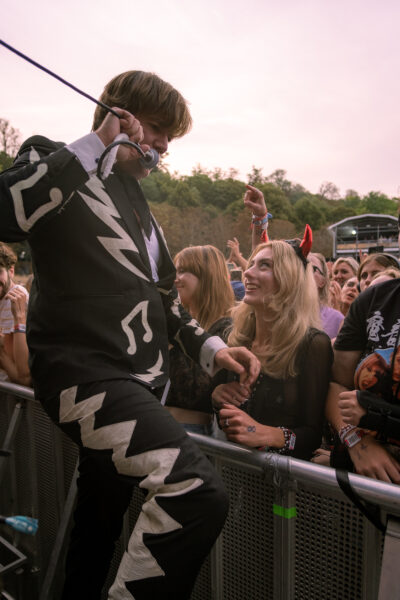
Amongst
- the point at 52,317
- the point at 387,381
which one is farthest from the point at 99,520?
the point at 387,381

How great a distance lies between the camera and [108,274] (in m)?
1.34

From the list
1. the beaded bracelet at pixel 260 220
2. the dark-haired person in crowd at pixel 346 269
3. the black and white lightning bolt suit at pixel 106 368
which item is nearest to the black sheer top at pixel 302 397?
the black and white lightning bolt suit at pixel 106 368

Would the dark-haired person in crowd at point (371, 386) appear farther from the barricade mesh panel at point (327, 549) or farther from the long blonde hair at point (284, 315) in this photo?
the long blonde hair at point (284, 315)

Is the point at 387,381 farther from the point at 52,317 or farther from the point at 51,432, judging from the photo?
the point at 51,432

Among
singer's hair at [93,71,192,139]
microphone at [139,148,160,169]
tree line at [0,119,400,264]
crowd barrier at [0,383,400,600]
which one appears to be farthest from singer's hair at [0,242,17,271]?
tree line at [0,119,400,264]

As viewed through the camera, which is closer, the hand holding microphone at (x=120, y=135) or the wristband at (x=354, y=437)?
the hand holding microphone at (x=120, y=135)

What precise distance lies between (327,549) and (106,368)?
2.91 feet

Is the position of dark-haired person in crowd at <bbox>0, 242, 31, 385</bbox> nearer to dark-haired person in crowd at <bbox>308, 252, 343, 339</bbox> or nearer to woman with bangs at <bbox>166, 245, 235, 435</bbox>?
woman with bangs at <bbox>166, 245, 235, 435</bbox>

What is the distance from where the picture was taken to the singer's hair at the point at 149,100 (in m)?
1.56

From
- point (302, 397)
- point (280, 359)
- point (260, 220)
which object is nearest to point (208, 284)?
point (260, 220)

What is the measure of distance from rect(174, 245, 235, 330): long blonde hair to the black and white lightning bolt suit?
1489 mm

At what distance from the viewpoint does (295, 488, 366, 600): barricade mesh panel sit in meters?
1.32

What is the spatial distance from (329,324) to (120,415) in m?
3.04

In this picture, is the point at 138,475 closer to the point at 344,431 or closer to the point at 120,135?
the point at 344,431
